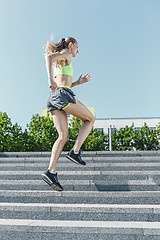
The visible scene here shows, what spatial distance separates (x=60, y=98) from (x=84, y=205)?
1.29m

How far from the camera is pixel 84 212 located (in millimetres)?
2482

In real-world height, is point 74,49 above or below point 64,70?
above

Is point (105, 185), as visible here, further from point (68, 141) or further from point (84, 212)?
point (68, 141)

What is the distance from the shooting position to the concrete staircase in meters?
2.14

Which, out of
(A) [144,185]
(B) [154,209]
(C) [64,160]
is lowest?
(B) [154,209]

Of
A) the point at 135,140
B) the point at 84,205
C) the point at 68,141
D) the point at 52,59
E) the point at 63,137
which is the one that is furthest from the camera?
the point at 135,140

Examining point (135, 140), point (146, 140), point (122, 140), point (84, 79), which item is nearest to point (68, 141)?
point (122, 140)

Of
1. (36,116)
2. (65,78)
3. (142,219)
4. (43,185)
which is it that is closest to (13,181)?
(43,185)

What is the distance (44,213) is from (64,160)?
189 centimetres

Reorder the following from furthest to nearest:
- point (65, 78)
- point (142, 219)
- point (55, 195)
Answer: point (65, 78) < point (55, 195) < point (142, 219)

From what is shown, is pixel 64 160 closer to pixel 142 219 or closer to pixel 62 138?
pixel 62 138

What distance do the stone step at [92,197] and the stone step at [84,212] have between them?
22 centimetres

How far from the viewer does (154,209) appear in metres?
2.42

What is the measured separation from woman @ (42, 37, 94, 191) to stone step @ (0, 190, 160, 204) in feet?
0.42
